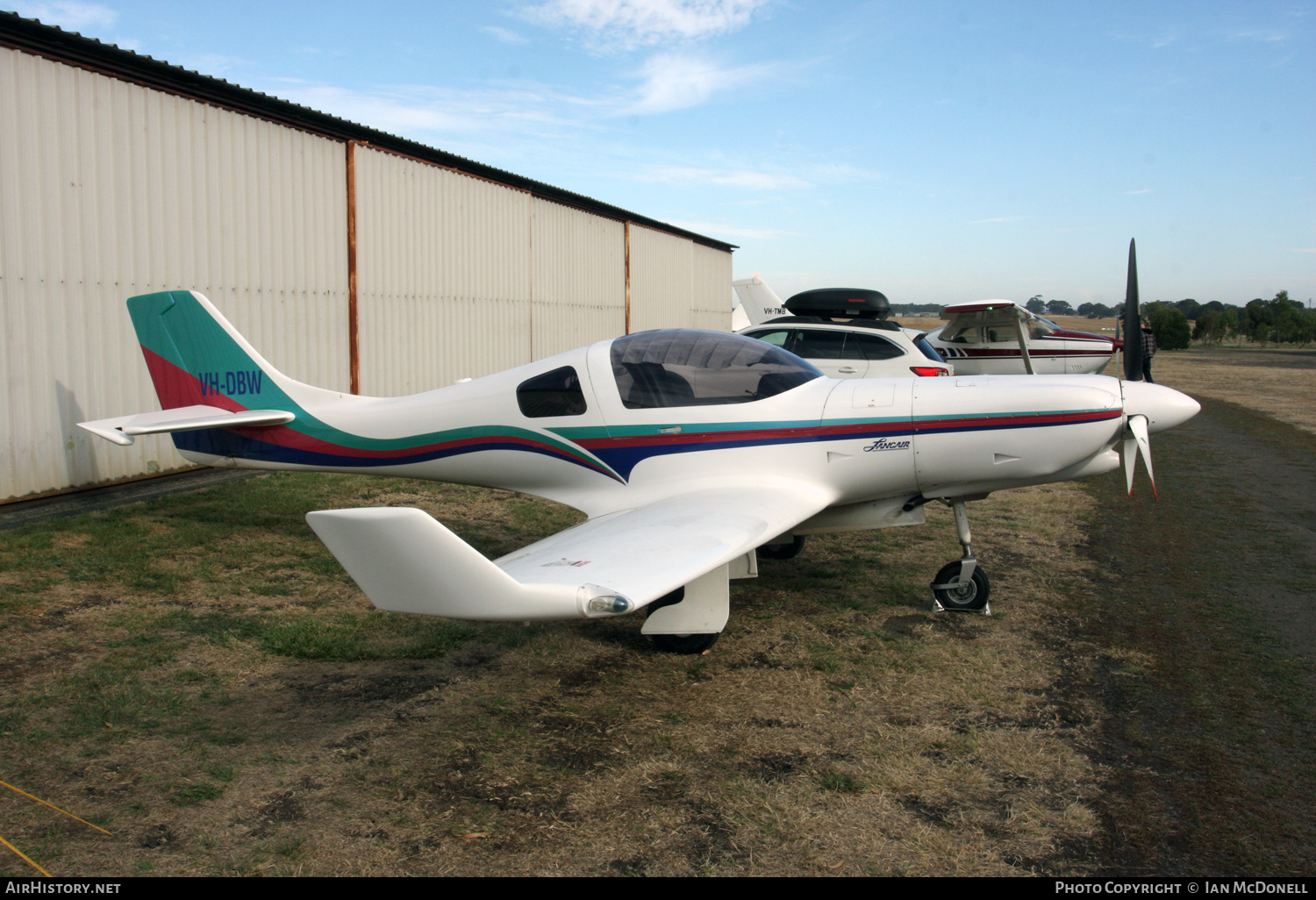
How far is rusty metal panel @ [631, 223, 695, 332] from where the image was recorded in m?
22.7

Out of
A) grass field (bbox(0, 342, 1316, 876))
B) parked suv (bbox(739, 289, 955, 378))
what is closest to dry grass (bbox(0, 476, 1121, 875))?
grass field (bbox(0, 342, 1316, 876))

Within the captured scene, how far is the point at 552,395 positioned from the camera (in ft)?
18.4

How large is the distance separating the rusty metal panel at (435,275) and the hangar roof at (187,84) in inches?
8.6

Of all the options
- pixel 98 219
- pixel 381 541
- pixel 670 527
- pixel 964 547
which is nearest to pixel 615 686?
pixel 670 527

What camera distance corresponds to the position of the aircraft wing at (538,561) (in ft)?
8.85

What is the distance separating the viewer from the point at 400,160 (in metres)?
13.1

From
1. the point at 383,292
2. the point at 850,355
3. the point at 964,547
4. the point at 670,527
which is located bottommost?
the point at 964,547

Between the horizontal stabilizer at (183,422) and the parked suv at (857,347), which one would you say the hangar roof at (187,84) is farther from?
the parked suv at (857,347)

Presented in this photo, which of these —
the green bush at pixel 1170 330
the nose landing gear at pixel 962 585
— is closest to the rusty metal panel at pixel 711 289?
the nose landing gear at pixel 962 585

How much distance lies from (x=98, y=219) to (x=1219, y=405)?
23037 mm

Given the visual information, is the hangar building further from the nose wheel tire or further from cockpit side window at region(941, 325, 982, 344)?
cockpit side window at region(941, 325, 982, 344)

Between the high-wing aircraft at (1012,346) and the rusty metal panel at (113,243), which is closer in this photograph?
the rusty metal panel at (113,243)

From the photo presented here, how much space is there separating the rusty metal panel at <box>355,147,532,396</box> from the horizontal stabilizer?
5.69 m

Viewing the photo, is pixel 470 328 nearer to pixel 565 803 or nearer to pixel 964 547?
pixel 964 547
